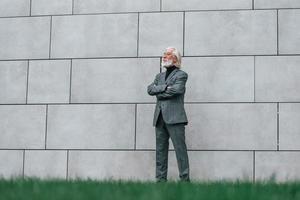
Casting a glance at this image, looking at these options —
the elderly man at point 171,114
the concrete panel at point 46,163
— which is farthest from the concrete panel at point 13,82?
the elderly man at point 171,114

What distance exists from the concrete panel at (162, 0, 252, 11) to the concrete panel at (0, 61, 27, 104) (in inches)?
141

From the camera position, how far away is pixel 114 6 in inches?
527

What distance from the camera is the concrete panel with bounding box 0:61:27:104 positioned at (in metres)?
13.6

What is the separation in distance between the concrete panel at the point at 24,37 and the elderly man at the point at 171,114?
3.52m

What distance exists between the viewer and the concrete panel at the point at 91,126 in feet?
42.4

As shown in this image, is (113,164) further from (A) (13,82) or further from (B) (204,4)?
(B) (204,4)

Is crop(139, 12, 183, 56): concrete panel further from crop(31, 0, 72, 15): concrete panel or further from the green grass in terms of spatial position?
the green grass

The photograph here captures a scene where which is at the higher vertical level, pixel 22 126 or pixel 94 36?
pixel 94 36

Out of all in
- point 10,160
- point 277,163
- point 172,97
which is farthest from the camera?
point 10,160

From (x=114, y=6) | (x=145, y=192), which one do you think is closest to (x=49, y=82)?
(x=114, y=6)

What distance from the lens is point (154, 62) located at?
13.0 metres

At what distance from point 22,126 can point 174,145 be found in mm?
4108

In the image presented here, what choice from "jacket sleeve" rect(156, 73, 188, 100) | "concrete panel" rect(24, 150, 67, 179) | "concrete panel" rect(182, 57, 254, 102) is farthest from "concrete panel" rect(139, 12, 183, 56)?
"concrete panel" rect(24, 150, 67, 179)

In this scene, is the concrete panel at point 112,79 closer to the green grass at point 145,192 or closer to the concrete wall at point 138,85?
the concrete wall at point 138,85
